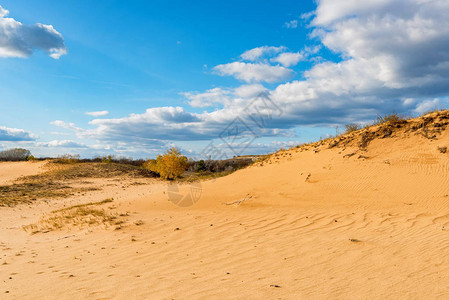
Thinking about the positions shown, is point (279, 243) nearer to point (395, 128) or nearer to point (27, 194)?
point (395, 128)

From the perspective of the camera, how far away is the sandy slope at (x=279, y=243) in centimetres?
360

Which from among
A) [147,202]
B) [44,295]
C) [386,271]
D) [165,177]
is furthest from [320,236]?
[165,177]

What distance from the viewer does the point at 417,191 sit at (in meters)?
8.51

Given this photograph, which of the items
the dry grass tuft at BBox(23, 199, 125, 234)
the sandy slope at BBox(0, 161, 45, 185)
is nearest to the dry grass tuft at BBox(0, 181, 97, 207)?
the dry grass tuft at BBox(23, 199, 125, 234)

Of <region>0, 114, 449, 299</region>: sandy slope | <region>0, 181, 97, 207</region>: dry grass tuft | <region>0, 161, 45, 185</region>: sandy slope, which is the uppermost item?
<region>0, 161, 45, 185</region>: sandy slope

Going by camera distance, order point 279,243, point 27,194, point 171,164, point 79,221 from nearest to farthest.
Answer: point 279,243
point 79,221
point 27,194
point 171,164

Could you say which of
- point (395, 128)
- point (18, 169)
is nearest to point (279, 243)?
point (395, 128)

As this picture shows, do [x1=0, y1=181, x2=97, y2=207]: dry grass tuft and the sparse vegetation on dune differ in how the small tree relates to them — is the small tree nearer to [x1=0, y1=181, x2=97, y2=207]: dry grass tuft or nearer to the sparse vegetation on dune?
[x1=0, y1=181, x2=97, y2=207]: dry grass tuft

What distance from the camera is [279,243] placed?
5.39 metres

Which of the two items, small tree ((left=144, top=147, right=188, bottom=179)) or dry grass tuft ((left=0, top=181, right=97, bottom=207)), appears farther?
small tree ((left=144, top=147, right=188, bottom=179))

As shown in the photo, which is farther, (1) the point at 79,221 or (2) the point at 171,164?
(2) the point at 171,164

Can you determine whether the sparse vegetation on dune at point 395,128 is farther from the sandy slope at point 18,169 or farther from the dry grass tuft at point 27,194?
the sandy slope at point 18,169

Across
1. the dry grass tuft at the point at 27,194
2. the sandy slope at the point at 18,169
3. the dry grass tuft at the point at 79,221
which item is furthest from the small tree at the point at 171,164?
the dry grass tuft at the point at 79,221

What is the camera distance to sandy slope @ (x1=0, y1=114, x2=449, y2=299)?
3.60 meters
